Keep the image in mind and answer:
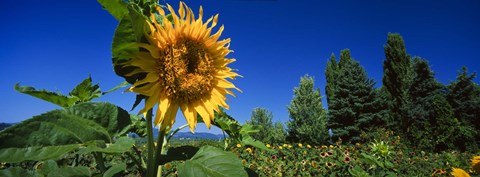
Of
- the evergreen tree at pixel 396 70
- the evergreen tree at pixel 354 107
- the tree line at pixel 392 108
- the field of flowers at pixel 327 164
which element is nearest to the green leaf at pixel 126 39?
the field of flowers at pixel 327 164

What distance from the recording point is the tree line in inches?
618

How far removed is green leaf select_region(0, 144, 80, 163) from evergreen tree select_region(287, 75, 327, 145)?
2271 centimetres

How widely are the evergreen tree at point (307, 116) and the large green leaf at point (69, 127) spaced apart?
73.9 ft

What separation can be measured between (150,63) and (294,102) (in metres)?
26.4

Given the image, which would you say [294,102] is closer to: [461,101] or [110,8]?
[461,101]

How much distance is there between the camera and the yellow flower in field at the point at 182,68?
0.95 meters

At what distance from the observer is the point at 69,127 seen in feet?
2.81

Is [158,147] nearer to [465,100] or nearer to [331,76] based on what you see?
[465,100]

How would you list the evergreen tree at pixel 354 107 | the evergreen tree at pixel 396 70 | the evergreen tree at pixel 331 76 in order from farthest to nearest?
the evergreen tree at pixel 331 76 < the evergreen tree at pixel 396 70 < the evergreen tree at pixel 354 107

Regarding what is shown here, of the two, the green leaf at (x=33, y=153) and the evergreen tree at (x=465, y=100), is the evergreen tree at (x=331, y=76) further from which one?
the green leaf at (x=33, y=153)

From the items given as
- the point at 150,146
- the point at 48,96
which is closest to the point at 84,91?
the point at 48,96

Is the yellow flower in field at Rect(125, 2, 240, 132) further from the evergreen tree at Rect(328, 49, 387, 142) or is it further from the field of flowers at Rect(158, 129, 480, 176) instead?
the evergreen tree at Rect(328, 49, 387, 142)

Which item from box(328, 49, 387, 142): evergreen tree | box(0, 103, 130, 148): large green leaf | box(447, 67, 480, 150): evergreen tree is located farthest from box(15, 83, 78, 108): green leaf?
box(328, 49, 387, 142): evergreen tree

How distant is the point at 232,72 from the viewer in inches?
47.1
